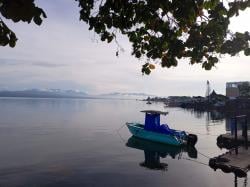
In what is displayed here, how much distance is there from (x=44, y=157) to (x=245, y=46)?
27.7 metres

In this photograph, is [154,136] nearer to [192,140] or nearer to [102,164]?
[192,140]

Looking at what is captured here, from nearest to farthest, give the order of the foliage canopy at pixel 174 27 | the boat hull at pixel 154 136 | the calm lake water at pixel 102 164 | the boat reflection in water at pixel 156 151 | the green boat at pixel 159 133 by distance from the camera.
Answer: the foliage canopy at pixel 174 27
the calm lake water at pixel 102 164
the boat reflection in water at pixel 156 151
the boat hull at pixel 154 136
the green boat at pixel 159 133

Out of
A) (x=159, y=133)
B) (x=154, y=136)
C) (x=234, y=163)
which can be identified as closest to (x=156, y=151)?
(x=159, y=133)

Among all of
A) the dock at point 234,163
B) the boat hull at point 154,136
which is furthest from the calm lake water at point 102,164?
the boat hull at point 154,136

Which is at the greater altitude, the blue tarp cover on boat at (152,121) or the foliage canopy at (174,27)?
the foliage canopy at (174,27)

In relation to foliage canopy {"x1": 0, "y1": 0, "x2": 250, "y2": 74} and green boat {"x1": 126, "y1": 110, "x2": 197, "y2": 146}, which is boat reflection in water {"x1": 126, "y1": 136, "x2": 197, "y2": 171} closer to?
green boat {"x1": 126, "y1": 110, "x2": 197, "y2": 146}

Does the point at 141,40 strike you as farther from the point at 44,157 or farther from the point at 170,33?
the point at 44,157

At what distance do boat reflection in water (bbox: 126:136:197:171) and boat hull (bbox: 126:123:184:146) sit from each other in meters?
0.50

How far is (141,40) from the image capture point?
29.0 ft

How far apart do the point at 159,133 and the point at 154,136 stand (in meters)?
0.99

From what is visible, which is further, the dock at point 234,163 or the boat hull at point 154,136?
the boat hull at point 154,136

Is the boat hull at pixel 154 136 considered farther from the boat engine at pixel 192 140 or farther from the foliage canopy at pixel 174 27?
the foliage canopy at pixel 174 27

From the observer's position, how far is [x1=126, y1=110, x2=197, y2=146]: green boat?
40.5 m

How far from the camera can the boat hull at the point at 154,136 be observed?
132 feet
